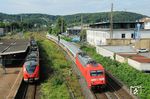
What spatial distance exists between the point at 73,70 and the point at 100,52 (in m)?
15.7

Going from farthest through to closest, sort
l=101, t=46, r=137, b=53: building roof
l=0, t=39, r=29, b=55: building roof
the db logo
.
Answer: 1. l=101, t=46, r=137, b=53: building roof
2. l=0, t=39, r=29, b=55: building roof
3. the db logo

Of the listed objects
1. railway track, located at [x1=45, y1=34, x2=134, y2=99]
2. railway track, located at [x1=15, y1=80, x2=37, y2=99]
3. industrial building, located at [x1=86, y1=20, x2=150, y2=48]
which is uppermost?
industrial building, located at [x1=86, y1=20, x2=150, y2=48]

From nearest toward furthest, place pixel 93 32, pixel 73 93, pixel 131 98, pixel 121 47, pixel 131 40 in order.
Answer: pixel 131 98 → pixel 73 93 → pixel 121 47 → pixel 131 40 → pixel 93 32

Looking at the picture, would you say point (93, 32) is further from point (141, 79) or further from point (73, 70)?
point (141, 79)

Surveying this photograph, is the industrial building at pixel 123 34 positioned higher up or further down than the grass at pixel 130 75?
higher up

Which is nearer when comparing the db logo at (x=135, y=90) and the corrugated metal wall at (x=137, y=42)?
the db logo at (x=135, y=90)

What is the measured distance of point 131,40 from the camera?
62000mm

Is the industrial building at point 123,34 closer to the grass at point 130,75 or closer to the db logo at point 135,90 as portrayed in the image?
the grass at point 130,75

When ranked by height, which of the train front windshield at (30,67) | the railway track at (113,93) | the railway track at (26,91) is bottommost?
the railway track at (26,91)

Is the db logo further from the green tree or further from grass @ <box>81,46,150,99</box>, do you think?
the green tree

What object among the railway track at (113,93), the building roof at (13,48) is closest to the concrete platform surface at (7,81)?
the building roof at (13,48)

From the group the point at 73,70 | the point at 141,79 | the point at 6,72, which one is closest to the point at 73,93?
the point at 141,79

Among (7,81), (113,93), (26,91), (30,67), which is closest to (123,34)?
(7,81)

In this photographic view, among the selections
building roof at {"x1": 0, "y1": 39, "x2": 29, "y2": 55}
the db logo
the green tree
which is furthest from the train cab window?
the green tree
